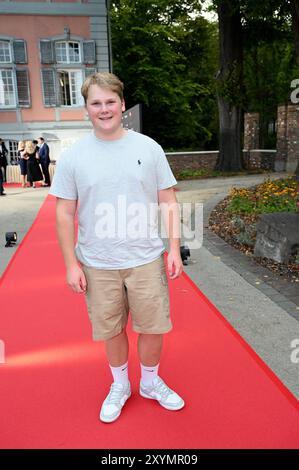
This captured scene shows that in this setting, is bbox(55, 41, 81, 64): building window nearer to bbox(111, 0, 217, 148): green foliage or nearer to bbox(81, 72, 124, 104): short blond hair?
bbox(111, 0, 217, 148): green foliage

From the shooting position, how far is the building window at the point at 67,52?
18.2m

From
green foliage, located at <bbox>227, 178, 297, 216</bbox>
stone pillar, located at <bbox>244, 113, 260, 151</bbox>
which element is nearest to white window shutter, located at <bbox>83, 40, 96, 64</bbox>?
stone pillar, located at <bbox>244, 113, 260, 151</bbox>

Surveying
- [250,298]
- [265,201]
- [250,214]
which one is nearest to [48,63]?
[265,201]

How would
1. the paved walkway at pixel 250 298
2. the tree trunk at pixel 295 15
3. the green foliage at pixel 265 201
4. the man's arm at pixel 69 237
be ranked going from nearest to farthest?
the man's arm at pixel 69 237 → the paved walkway at pixel 250 298 → the green foliage at pixel 265 201 → the tree trunk at pixel 295 15

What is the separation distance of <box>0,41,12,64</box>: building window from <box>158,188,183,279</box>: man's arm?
18.2m

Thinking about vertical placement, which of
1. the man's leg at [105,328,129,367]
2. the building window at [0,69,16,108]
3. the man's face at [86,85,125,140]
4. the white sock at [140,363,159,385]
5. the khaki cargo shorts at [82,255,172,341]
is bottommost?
the white sock at [140,363,159,385]

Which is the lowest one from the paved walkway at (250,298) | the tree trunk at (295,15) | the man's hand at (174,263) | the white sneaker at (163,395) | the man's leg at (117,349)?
the paved walkway at (250,298)

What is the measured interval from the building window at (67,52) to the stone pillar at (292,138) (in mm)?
9547

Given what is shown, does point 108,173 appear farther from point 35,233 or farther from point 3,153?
point 3,153

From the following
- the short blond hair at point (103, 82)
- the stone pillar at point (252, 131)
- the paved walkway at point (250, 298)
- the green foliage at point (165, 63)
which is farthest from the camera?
the green foliage at point (165, 63)

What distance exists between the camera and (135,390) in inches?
108

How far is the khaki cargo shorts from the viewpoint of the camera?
2275mm

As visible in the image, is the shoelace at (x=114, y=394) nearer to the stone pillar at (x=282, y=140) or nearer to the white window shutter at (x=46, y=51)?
the stone pillar at (x=282, y=140)

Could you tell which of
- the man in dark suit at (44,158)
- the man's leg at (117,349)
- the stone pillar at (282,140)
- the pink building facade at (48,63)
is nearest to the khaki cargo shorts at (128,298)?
the man's leg at (117,349)
